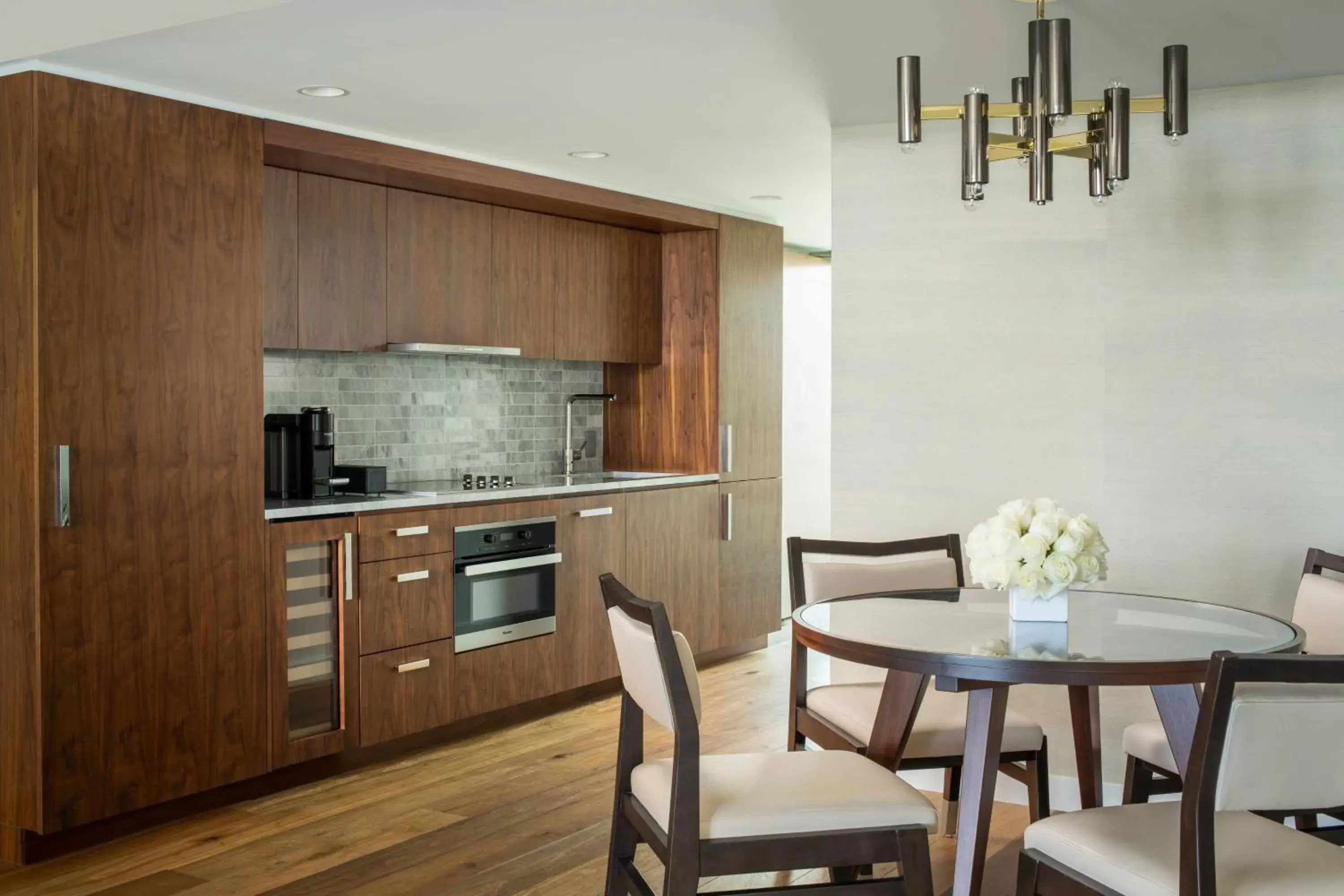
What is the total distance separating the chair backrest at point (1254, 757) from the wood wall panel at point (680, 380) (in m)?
4.37

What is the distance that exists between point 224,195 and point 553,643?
2.33 m

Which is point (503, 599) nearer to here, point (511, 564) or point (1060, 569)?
point (511, 564)

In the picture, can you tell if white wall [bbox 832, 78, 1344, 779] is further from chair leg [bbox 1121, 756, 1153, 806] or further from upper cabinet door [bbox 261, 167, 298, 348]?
upper cabinet door [bbox 261, 167, 298, 348]

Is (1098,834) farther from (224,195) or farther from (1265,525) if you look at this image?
(224,195)

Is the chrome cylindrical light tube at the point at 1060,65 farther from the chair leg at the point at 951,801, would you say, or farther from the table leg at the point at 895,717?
the chair leg at the point at 951,801

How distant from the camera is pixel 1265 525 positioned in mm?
3949

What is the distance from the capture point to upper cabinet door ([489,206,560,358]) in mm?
5492

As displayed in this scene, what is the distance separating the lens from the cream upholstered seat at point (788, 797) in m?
2.38

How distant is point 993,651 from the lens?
2582 millimetres

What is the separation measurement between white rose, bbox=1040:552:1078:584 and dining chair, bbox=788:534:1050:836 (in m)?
0.43

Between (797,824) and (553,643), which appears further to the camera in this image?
(553,643)

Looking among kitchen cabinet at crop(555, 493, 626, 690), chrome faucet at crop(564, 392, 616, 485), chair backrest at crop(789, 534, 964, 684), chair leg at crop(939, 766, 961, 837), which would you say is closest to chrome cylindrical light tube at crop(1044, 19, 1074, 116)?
chair backrest at crop(789, 534, 964, 684)

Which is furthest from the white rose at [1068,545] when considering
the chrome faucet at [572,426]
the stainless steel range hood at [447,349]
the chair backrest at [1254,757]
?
the chrome faucet at [572,426]

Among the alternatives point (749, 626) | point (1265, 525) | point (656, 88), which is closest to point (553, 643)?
point (749, 626)
